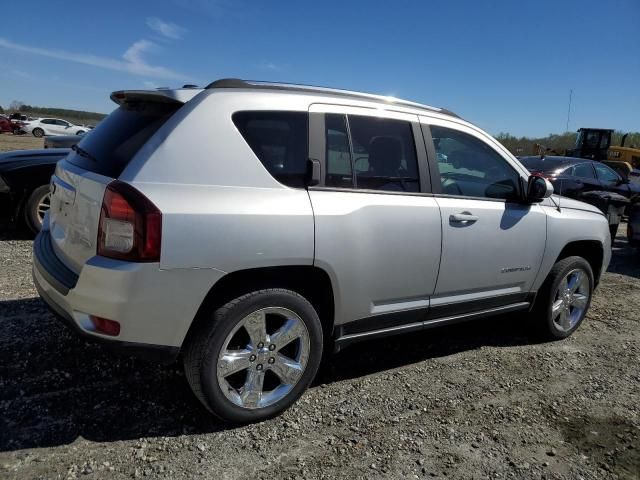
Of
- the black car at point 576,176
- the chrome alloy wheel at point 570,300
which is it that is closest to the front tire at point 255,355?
the chrome alloy wheel at point 570,300

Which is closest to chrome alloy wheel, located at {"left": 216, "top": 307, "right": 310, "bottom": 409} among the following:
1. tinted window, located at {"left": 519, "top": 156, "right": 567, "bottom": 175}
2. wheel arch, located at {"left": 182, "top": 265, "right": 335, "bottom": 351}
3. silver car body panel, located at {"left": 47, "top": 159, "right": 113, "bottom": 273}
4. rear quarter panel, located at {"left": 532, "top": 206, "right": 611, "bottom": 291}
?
wheel arch, located at {"left": 182, "top": 265, "right": 335, "bottom": 351}

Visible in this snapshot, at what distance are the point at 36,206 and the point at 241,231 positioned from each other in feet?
15.5

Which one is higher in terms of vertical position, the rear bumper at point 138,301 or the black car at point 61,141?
the black car at point 61,141

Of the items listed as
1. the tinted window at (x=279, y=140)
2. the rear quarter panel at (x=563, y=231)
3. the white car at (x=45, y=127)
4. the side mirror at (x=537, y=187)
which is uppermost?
the white car at (x=45, y=127)

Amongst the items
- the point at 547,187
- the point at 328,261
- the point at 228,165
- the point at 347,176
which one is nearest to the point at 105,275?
the point at 228,165

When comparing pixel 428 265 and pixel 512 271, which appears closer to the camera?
pixel 428 265

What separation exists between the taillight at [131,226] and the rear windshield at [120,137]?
18 centimetres

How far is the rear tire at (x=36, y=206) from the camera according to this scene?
6172 millimetres

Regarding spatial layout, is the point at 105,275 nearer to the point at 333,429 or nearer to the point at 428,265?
the point at 333,429

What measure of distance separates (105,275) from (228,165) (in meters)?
0.83

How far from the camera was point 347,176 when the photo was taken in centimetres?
312

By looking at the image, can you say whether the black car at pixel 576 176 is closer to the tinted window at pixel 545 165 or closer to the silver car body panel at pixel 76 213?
the tinted window at pixel 545 165

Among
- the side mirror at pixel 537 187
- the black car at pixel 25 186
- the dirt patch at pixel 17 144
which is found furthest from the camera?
the dirt patch at pixel 17 144

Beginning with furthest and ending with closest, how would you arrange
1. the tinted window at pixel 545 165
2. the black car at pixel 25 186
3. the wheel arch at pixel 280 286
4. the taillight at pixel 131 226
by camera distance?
the tinted window at pixel 545 165
the black car at pixel 25 186
the wheel arch at pixel 280 286
the taillight at pixel 131 226
